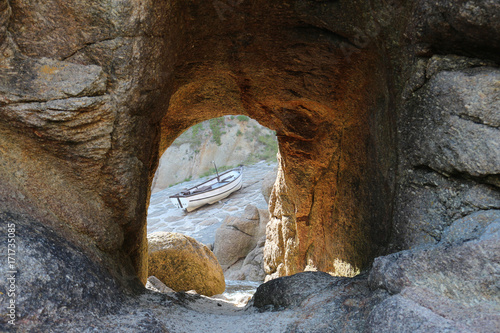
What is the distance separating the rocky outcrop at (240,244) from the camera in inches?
335

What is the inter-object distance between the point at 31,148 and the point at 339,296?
2.10m

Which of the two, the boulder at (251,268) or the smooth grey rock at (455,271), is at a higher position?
the smooth grey rock at (455,271)

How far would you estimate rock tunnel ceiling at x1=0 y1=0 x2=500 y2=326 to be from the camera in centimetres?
200

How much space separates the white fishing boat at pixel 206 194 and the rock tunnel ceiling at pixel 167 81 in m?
8.59

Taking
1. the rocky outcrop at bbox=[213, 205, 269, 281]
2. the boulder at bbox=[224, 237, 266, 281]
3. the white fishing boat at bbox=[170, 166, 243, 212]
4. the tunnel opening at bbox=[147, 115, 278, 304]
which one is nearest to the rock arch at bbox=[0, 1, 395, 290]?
the tunnel opening at bbox=[147, 115, 278, 304]

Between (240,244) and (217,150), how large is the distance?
1011cm

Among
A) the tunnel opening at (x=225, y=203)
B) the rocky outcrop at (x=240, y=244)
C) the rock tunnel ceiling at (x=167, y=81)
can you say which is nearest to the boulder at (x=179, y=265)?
the tunnel opening at (x=225, y=203)

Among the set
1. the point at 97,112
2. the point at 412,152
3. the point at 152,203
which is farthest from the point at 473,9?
the point at 152,203

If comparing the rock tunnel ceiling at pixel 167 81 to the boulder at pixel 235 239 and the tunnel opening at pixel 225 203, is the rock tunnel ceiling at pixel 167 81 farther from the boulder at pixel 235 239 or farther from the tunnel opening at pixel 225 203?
the boulder at pixel 235 239

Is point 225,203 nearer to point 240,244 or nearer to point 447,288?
point 240,244

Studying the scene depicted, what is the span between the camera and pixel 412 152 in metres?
2.27

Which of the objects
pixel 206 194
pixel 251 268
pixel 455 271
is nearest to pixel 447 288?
pixel 455 271

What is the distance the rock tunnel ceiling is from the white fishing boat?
8.59m

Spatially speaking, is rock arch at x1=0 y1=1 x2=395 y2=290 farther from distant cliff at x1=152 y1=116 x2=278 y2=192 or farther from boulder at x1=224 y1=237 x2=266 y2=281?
distant cliff at x1=152 y1=116 x2=278 y2=192
